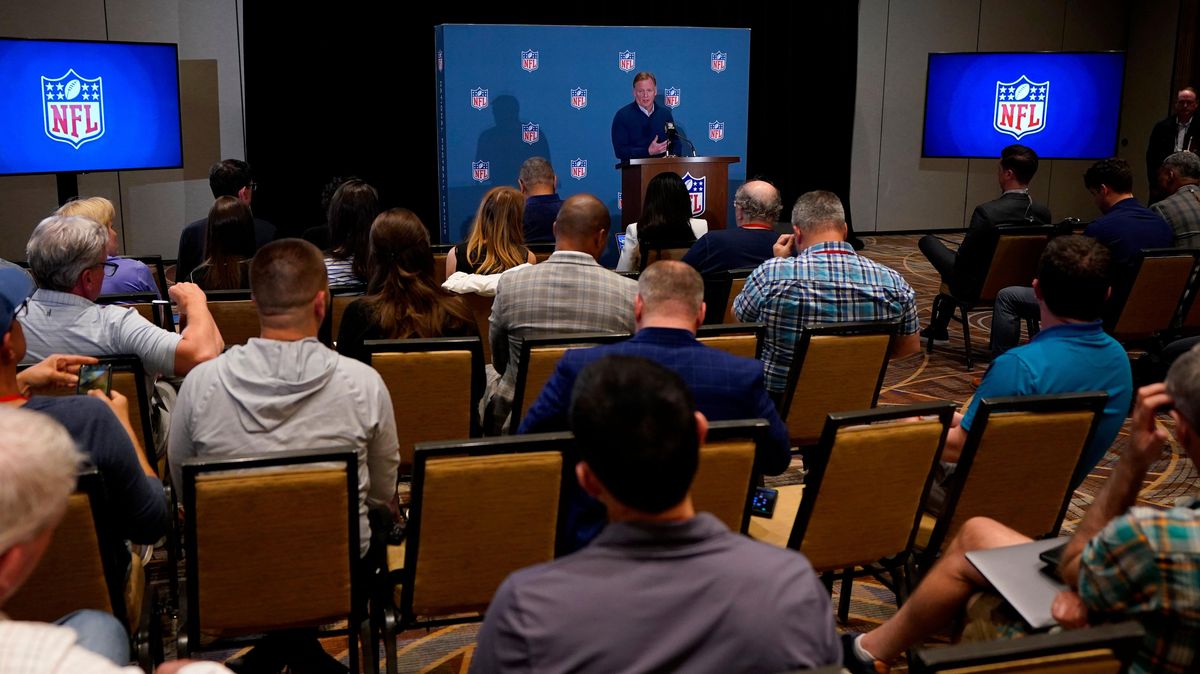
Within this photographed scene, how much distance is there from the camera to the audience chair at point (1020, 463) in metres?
2.87

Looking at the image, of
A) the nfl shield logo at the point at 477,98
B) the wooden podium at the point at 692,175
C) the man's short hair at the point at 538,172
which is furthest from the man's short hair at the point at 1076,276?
the nfl shield logo at the point at 477,98

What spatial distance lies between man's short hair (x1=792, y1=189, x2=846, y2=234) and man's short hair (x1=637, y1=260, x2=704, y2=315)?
57.5 inches

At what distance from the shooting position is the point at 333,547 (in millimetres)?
2561

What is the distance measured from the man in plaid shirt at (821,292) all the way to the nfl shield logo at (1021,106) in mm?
8458

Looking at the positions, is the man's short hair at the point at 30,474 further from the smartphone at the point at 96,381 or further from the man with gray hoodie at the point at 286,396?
the smartphone at the point at 96,381

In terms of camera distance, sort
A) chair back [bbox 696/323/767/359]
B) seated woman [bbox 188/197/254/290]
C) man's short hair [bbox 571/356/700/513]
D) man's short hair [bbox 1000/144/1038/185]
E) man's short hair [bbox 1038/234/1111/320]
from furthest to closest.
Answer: man's short hair [bbox 1000/144/1038/185] < seated woman [bbox 188/197/254/290] < chair back [bbox 696/323/767/359] < man's short hair [bbox 1038/234/1111/320] < man's short hair [bbox 571/356/700/513]

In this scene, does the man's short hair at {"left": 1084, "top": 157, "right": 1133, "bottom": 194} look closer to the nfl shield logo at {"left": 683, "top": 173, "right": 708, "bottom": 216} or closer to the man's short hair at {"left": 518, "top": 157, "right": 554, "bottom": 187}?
the nfl shield logo at {"left": 683, "top": 173, "right": 708, "bottom": 216}

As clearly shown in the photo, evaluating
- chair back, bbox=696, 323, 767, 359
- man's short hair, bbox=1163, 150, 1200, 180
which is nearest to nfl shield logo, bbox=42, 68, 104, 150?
chair back, bbox=696, 323, 767, 359

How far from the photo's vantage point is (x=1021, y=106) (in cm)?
1174

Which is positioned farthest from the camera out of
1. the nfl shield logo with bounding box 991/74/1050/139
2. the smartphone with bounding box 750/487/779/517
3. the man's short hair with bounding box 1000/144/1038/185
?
the nfl shield logo with bounding box 991/74/1050/139

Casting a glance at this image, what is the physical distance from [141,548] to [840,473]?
2.04 meters

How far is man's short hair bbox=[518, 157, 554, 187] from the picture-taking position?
279 inches

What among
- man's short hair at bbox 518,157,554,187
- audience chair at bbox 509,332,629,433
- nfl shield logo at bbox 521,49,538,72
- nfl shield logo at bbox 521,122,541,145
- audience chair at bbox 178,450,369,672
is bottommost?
audience chair at bbox 178,450,369,672

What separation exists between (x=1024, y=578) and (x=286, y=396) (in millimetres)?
1829
